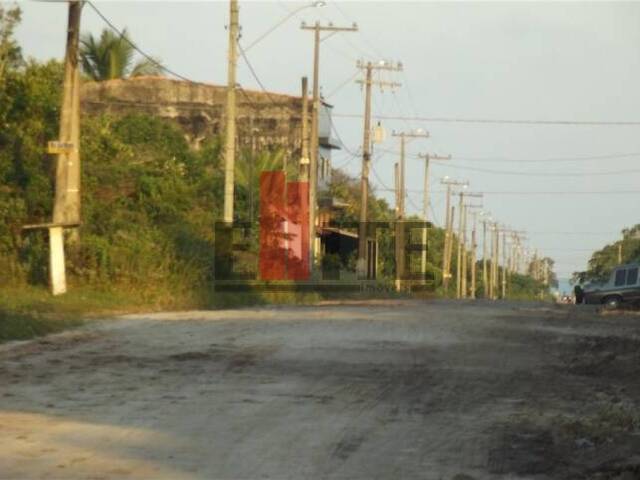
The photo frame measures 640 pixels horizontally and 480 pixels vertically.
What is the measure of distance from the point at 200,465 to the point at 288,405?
10.6ft

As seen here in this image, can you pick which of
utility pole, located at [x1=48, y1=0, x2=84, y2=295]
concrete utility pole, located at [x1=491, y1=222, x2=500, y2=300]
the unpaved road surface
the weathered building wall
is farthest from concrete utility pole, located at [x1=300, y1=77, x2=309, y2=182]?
concrete utility pole, located at [x1=491, y1=222, x2=500, y2=300]

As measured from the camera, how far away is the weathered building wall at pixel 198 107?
218 ft

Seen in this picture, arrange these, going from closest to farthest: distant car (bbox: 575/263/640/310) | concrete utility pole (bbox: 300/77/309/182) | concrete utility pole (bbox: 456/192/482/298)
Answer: distant car (bbox: 575/263/640/310)
concrete utility pole (bbox: 300/77/309/182)
concrete utility pole (bbox: 456/192/482/298)

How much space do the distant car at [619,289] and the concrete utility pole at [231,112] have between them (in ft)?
47.8

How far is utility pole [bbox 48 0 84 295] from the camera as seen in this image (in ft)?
100

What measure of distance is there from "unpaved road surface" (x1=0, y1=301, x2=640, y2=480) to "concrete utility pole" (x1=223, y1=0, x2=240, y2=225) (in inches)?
590

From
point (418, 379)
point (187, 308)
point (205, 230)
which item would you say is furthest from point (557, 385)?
point (205, 230)

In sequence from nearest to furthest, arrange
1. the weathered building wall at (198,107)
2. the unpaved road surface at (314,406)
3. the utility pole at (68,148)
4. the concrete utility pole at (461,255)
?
the unpaved road surface at (314,406) < the utility pole at (68,148) < the weathered building wall at (198,107) < the concrete utility pole at (461,255)

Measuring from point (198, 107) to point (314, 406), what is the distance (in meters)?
58.3

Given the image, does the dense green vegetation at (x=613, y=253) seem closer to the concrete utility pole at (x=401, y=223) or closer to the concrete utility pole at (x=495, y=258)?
the concrete utility pole at (x=495, y=258)

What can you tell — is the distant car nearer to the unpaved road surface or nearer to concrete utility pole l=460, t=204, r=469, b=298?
the unpaved road surface

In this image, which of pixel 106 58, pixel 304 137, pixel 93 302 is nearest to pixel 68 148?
pixel 93 302

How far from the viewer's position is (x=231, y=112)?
37.9m

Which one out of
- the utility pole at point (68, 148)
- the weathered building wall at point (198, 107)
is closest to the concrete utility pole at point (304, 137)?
the weathered building wall at point (198, 107)
